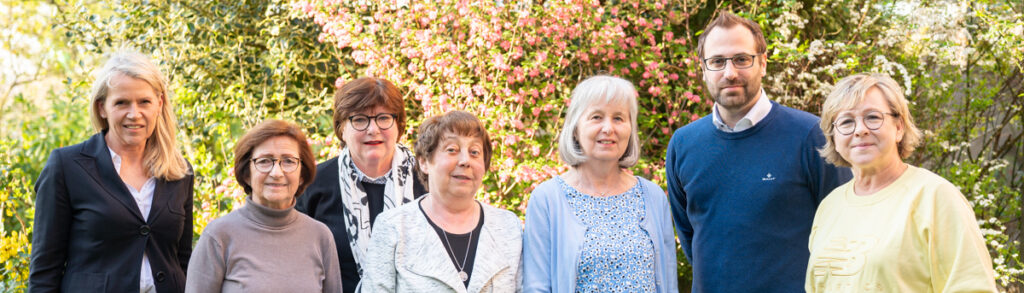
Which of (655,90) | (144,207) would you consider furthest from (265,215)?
(655,90)

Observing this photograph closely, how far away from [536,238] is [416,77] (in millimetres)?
2769

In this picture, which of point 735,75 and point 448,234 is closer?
point 448,234

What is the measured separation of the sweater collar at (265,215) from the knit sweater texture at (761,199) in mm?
1509

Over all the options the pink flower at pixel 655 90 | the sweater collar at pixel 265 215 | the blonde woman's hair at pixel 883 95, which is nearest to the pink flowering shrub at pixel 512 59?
the pink flower at pixel 655 90

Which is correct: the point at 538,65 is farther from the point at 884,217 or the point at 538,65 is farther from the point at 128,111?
the point at 884,217

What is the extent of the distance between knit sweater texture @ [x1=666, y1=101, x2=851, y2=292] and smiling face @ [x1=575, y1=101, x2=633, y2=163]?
0.42 metres

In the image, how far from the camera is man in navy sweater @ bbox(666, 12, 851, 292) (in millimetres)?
2717

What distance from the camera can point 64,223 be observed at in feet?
8.66

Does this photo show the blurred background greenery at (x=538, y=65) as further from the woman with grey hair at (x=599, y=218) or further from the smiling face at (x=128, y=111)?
the smiling face at (x=128, y=111)

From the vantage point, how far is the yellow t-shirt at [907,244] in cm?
206

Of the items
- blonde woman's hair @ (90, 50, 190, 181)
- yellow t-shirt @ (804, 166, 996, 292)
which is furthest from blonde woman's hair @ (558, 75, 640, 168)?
blonde woman's hair @ (90, 50, 190, 181)

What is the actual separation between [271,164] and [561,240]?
3.31 feet

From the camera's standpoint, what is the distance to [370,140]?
2.96m

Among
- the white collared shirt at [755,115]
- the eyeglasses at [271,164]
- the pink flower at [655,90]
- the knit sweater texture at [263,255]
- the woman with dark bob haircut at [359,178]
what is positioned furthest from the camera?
the pink flower at [655,90]
